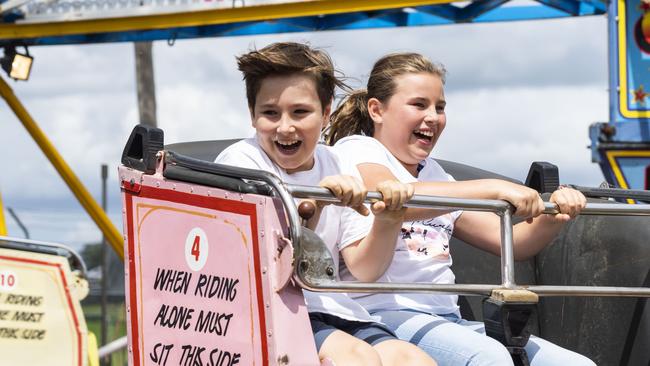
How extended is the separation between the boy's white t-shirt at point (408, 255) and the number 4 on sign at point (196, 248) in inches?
26.4

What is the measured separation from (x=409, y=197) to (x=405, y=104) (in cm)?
88

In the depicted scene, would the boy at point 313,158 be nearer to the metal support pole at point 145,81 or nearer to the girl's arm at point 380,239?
the girl's arm at point 380,239

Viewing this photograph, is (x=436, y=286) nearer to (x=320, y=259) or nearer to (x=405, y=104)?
(x=320, y=259)

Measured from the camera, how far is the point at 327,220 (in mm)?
3723

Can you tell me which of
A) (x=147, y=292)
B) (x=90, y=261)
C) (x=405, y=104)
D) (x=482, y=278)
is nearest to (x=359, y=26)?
(x=90, y=261)

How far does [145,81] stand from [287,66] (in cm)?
1194

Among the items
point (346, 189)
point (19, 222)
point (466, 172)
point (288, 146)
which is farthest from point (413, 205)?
point (19, 222)

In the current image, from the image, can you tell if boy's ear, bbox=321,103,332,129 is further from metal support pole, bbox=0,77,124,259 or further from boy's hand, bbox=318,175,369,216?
metal support pole, bbox=0,77,124,259

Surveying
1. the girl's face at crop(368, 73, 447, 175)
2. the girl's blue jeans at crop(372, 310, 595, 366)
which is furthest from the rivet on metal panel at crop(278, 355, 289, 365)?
the girl's face at crop(368, 73, 447, 175)

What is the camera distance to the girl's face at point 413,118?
4020mm

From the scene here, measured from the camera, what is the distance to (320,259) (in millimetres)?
3076

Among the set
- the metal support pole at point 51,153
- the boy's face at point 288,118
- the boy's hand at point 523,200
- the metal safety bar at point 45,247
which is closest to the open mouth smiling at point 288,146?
the boy's face at point 288,118

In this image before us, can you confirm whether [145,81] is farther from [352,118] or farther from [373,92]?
[373,92]

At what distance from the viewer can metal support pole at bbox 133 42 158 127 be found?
1518cm
